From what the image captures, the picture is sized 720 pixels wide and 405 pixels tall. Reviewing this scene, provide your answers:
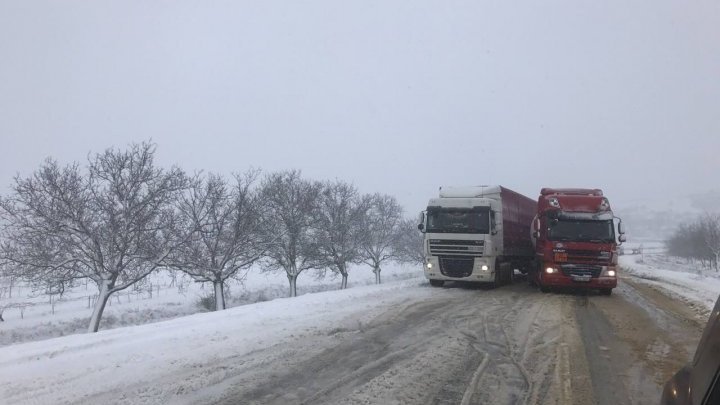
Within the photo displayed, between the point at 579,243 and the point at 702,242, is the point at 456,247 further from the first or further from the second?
the point at 702,242

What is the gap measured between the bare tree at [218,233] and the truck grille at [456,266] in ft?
43.9

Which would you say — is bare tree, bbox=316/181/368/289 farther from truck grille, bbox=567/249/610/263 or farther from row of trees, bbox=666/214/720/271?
row of trees, bbox=666/214/720/271

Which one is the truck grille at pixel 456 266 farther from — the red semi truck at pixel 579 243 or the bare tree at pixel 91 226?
the bare tree at pixel 91 226

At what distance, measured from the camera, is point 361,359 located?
703 cm

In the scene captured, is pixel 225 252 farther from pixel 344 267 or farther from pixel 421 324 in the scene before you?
pixel 421 324

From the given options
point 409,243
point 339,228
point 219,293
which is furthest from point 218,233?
point 409,243

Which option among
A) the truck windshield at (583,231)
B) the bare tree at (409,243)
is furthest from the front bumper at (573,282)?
→ the bare tree at (409,243)

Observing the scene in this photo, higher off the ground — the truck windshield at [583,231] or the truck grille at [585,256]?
the truck windshield at [583,231]

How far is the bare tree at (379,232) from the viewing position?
45.6 meters

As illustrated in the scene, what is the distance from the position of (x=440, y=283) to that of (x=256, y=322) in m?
10.8

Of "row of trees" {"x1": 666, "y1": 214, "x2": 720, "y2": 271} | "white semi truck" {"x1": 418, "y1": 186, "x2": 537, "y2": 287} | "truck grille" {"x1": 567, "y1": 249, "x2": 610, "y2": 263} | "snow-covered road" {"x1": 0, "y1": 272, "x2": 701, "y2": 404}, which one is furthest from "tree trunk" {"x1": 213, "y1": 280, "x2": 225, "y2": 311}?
"row of trees" {"x1": 666, "y1": 214, "x2": 720, "y2": 271}

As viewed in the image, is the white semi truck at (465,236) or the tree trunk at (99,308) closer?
the white semi truck at (465,236)

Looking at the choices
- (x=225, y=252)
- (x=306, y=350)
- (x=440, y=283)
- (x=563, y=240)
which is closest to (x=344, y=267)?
(x=225, y=252)

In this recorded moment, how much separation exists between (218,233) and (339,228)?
13.4 meters
